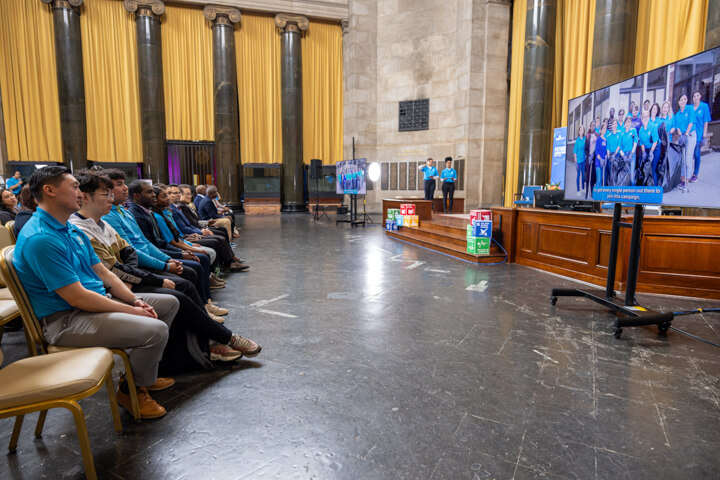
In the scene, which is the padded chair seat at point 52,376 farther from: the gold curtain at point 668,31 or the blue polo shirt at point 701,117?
the gold curtain at point 668,31

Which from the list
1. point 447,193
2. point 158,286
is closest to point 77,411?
point 158,286

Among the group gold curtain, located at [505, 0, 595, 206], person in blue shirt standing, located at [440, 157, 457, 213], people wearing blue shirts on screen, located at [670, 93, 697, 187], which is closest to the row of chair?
people wearing blue shirts on screen, located at [670, 93, 697, 187]

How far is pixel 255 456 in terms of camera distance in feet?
5.41

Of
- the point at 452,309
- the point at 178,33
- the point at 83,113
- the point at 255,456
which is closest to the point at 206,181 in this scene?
the point at 83,113

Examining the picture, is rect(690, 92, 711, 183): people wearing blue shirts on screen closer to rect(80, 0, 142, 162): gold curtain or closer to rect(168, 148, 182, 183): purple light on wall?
rect(168, 148, 182, 183): purple light on wall

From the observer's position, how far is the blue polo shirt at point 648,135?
3004mm

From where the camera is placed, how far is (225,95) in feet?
44.0

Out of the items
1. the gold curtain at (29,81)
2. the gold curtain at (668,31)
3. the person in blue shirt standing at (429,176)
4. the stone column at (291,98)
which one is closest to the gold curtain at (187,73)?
the stone column at (291,98)

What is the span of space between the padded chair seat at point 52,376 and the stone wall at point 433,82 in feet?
39.9

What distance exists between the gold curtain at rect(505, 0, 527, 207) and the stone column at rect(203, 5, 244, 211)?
9067mm

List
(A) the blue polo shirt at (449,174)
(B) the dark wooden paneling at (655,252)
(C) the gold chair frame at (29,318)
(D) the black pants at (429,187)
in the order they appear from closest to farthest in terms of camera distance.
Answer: (C) the gold chair frame at (29,318)
(B) the dark wooden paneling at (655,252)
(A) the blue polo shirt at (449,174)
(D) the black pants at (429,187)

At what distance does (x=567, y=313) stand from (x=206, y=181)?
43.0 ft

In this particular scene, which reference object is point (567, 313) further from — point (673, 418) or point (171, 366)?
point (171, 366)

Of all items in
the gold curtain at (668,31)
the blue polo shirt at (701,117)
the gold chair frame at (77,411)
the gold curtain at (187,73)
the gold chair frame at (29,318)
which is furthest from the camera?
the gold curtain at (187,73)
